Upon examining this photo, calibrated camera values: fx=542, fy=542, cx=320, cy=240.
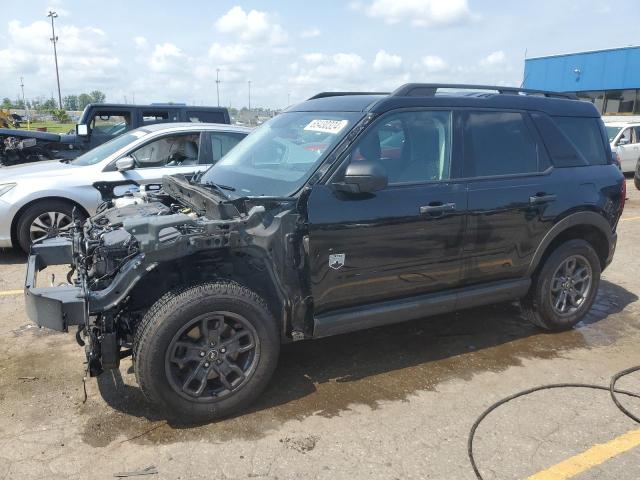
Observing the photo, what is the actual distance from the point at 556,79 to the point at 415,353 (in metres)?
35.1

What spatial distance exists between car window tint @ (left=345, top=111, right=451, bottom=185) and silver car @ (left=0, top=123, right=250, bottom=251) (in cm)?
364

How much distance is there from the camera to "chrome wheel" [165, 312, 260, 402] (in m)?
3.18

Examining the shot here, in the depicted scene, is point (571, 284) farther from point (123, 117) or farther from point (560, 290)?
point (123, 117)

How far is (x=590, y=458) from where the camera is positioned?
3016mm

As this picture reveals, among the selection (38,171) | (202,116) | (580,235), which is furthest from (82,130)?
(580,235)

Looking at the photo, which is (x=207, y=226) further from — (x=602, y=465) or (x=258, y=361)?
(x=602, y=465)

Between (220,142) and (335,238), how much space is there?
4.37 meters

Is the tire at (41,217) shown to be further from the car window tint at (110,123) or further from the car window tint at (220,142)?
the car window tint at (110,123)

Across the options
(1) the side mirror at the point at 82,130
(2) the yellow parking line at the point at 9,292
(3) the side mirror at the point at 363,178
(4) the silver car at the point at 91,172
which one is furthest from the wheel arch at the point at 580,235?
(1) the side mirror at the point at 82,130

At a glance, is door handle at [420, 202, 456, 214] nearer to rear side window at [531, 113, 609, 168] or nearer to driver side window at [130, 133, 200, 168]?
rear side window at [531, 113, 609, 168]

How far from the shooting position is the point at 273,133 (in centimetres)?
437

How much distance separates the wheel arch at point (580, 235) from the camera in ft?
14.5

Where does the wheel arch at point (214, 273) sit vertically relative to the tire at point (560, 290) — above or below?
above

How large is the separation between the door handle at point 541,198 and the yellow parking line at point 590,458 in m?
1.76
